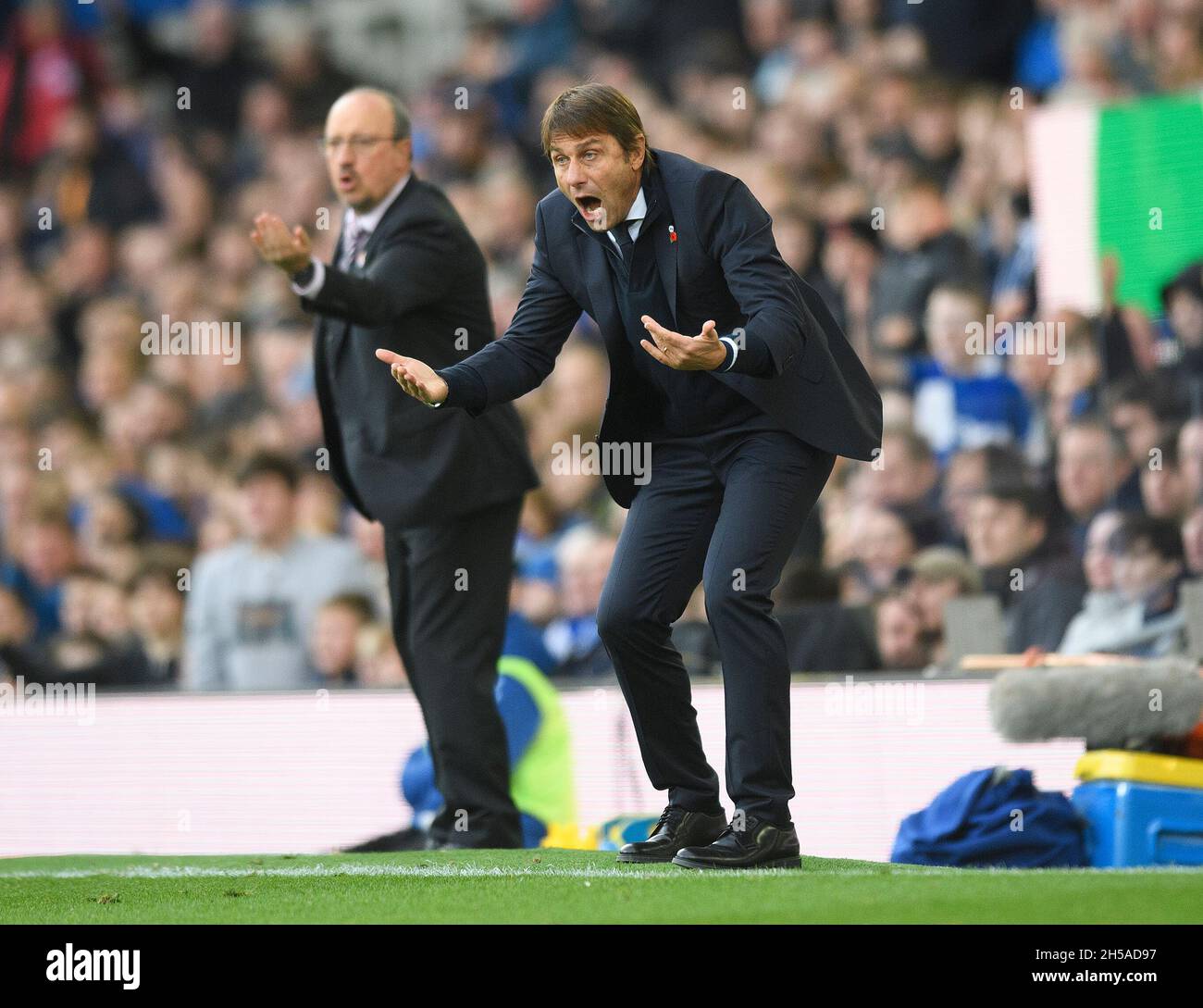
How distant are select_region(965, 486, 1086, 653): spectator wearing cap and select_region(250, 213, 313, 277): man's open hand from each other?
11.1 feet

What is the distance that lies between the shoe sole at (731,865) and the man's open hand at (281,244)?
6.24 feet

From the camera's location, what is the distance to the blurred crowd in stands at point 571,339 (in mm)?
7676

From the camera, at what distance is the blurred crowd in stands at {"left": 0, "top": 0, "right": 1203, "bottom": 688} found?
302 inches

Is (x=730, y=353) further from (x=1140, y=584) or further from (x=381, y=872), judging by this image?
(x=1140, y=584)

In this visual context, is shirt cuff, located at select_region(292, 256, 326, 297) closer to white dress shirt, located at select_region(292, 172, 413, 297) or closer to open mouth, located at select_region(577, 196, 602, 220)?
white dress shirt, located at select_region(292, 172, 413, 297)

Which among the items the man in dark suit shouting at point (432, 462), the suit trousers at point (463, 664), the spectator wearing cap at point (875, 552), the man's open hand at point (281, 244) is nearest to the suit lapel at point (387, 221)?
the man in dark suit shouting at point (432, 462)

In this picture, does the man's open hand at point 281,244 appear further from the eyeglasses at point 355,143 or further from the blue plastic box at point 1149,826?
the blue plastic box at point 1149,826

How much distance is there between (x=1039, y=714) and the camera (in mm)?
5383

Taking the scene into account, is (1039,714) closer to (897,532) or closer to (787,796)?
(787,796)

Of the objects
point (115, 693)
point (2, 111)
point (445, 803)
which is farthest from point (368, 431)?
point (2, 111)

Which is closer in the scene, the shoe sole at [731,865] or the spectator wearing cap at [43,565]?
the shoe sole at [731,865]

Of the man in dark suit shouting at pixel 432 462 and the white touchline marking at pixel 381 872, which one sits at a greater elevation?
the man in dark suit shouting at pixel 432 462

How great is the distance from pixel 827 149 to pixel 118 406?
13.8 ft
